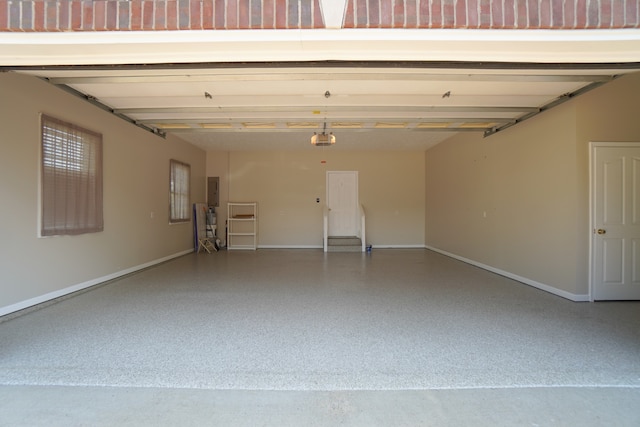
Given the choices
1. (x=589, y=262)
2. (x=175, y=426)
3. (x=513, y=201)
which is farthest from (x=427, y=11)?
(x=513, y=201)

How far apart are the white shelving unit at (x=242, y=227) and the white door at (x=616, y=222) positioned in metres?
7.63

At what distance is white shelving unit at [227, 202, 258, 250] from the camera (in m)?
9.79

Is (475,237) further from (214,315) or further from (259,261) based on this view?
(214,315)

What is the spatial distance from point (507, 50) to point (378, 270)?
495cm

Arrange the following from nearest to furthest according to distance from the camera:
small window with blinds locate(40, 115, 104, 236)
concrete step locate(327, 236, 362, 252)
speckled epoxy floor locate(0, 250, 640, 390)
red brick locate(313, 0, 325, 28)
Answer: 1. red brick locate(313, 0, 325, 28)
2. speckled epoxy floor locate(0, 250, 640, 390)
3. small window with blinds locate(40, 115, 104, 236)
4. concrete step locate(327, 236, 362, 252)

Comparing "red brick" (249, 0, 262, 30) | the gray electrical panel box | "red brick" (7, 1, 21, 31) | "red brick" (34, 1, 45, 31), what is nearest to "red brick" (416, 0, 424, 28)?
"red brick" (249, 0, 262, 30)

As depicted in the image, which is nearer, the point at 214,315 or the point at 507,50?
the point at 507,50

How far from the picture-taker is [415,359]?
2650 mm

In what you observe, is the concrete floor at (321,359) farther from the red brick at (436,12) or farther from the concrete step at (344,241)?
the concrete step at (344,241)

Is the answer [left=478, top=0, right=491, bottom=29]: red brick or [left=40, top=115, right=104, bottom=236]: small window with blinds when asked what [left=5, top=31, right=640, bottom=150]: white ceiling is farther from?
[left=40, top=115, right=104, bottom=236]: small window with blinds

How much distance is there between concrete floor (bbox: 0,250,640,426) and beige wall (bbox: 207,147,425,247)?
5.34m

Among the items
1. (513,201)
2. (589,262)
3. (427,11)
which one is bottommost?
(589,262)

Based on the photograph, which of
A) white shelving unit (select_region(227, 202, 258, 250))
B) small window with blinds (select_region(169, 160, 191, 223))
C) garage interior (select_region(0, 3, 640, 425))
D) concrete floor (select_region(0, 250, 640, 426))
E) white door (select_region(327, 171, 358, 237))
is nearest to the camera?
concrete floor (select_region(0, 250, 640, 426))

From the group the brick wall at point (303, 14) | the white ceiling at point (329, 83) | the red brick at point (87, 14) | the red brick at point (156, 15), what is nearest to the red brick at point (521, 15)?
the brick wall at point (303, 14)
